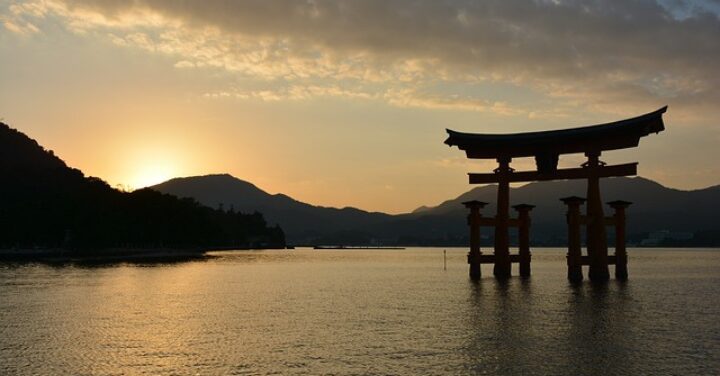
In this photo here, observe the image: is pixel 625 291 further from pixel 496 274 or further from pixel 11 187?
pixel 11 187

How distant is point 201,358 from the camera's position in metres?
20.7

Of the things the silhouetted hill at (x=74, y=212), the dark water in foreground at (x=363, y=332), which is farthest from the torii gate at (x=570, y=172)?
the silhouetted hill at (x=74, y=212)

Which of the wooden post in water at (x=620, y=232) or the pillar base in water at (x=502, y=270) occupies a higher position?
the wooden post in water at (x=620, y=232)

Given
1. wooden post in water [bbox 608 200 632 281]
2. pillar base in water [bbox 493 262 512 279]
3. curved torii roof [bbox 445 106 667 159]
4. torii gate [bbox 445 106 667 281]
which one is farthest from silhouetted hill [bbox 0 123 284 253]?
wooden post in water [bbox 608 200 632 281]

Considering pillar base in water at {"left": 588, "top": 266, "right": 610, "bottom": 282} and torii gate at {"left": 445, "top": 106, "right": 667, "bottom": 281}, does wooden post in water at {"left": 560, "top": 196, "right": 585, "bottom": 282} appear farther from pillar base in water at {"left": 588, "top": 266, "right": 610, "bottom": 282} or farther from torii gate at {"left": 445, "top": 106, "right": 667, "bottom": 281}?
pillar base in water at {"left": 588, "top": 266, "right": 610, "bottom": 282}

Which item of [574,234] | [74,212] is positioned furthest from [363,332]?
[74,212]

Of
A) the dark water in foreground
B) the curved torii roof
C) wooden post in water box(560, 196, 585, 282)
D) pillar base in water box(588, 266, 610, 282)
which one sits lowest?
the dark water in foreground

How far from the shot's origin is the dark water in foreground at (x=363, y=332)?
1958 centimetres

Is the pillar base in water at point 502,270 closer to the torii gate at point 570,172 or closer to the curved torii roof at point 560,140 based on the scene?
the torii gate at point 570,172

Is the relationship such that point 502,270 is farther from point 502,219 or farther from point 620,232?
point 620,232

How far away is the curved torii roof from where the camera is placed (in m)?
44.3

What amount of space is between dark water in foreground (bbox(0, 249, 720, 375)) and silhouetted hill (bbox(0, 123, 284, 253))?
Result: 70172 millimetres

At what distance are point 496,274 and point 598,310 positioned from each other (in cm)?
2088

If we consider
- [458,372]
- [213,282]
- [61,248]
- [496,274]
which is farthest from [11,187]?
[458,372]
